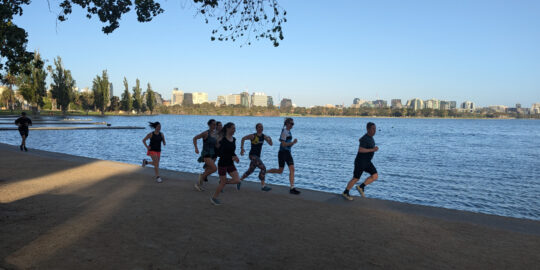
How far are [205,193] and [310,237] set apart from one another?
3873 millimetres

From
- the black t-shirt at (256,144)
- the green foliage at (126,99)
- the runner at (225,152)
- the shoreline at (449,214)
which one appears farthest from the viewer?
the green foliage at (126,99)

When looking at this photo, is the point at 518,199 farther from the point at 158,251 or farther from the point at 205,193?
the point at 158,251

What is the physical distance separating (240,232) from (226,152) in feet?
6.96

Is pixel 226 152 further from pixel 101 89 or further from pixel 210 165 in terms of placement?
pixel 101 89

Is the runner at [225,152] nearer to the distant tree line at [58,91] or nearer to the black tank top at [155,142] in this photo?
the black tank top at [155,142]

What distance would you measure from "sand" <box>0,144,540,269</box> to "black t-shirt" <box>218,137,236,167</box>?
0.92m

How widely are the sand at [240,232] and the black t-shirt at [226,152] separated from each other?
0.92 metres

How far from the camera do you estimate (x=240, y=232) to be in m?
5.86

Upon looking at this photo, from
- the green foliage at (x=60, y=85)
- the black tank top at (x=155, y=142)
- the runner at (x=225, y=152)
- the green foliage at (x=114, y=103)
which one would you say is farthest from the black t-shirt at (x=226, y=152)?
the green foliage at (x=114, y=103)

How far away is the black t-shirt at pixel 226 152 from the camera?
24.7 ft

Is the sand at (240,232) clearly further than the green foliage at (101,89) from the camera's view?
No

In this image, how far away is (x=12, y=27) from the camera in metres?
7.54

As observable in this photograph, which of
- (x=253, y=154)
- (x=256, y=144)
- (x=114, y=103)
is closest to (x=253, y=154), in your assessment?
(x=253, y=154)

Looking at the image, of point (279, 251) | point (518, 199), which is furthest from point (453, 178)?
point (279, 251)
